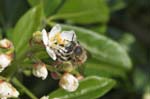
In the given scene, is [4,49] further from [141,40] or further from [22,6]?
[141,40]

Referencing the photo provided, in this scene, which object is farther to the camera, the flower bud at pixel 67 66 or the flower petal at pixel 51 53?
the flower bud at pixel 67 66

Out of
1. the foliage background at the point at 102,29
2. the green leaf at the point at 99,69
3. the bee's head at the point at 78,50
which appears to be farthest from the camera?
the green leaf at the point at 99,69

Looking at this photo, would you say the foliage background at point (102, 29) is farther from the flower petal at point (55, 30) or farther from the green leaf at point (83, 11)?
the flower petal at point (55, 30)

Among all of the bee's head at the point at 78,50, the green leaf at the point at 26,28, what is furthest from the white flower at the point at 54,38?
the green leaf at the point at 26,28

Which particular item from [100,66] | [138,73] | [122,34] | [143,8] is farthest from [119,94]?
[100,66]

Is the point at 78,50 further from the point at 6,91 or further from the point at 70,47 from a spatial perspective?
the point at 6,91

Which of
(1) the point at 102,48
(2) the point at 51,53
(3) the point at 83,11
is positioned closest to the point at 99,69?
(1) the point at 102,48
